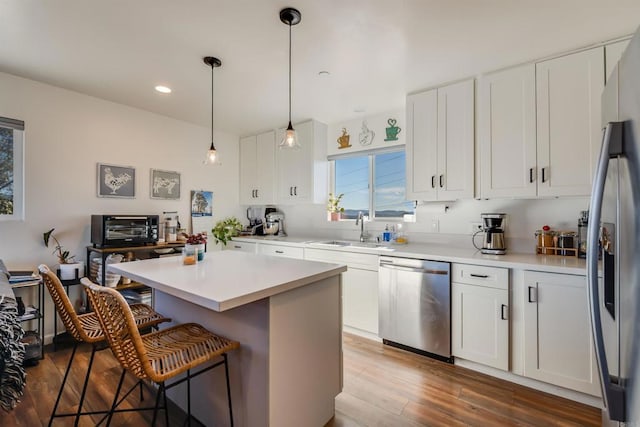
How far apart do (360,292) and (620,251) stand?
233cm

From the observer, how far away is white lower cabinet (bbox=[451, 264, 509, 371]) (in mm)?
2180

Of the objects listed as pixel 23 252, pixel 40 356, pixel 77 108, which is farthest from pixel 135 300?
pixel 77 108

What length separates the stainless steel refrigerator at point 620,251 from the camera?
695 millimetres

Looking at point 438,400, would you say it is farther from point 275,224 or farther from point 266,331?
point 275,224

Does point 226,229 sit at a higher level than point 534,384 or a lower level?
higher

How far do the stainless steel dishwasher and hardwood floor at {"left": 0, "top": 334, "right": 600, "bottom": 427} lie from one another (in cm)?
18

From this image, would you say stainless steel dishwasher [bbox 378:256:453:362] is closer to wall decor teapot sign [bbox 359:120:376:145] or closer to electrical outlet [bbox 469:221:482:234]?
electrical outlet [bbox 469:221:482:234]

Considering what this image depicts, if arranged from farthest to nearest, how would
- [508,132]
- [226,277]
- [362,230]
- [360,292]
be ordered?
1. [362,230]
2. [360,292]
3. [508,132]
4. [226,277]

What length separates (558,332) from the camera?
6.51 feet

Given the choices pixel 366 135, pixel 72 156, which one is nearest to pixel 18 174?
pixel 72 156

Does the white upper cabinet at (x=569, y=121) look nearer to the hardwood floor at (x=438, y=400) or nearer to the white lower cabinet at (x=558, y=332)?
the white lower cabinet at (x=558, y=332)

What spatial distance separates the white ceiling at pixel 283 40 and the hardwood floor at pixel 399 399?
242 centimetres

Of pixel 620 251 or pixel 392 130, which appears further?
pixel 392 130

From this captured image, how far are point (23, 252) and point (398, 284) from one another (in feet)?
11.1
